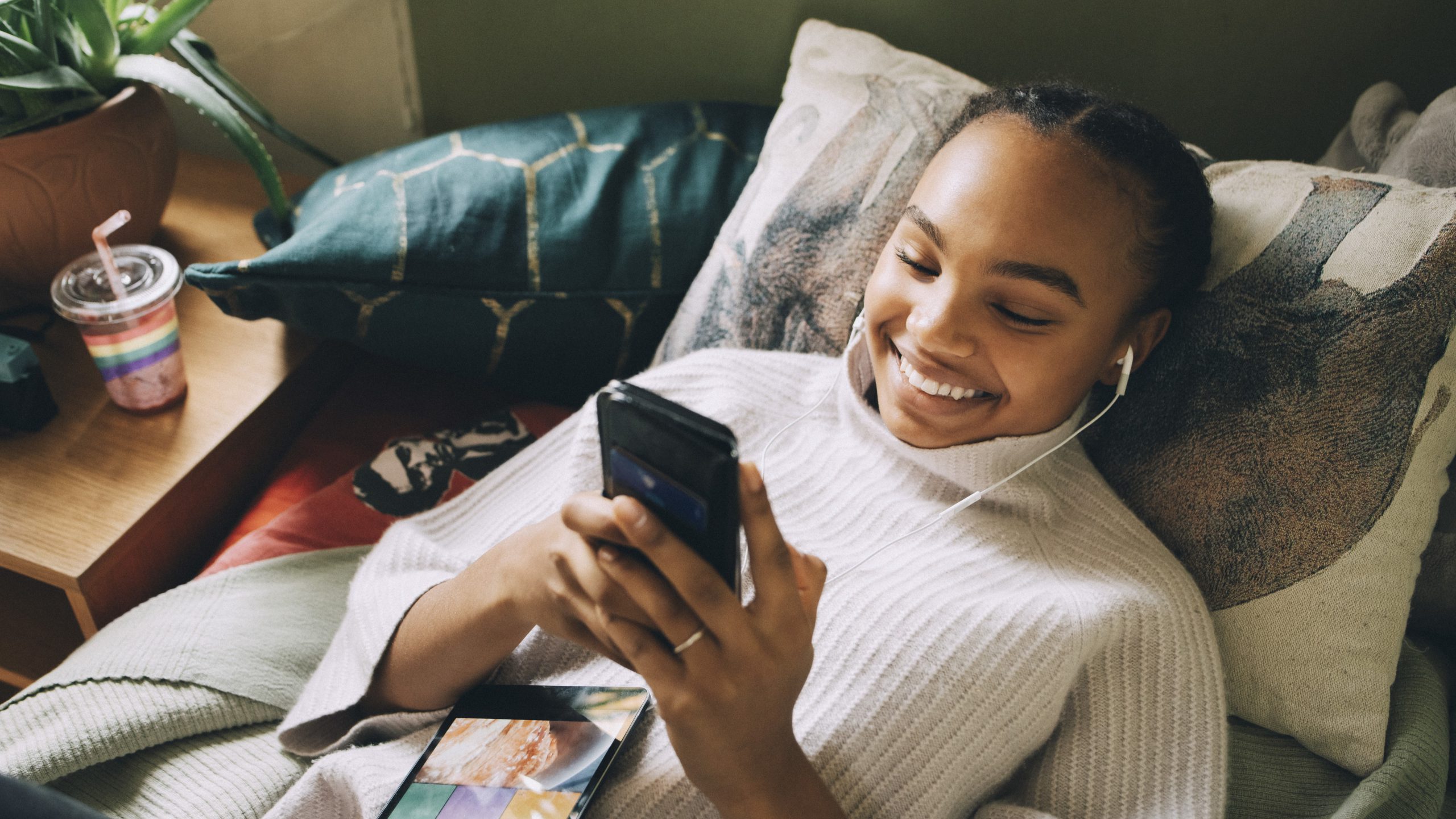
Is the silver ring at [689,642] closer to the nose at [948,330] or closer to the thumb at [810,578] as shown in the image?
the thumb at [810,578]

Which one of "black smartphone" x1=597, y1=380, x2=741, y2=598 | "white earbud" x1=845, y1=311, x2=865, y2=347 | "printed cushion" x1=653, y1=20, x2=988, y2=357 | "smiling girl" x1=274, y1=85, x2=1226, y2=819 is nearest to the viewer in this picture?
"black smartphone" x1=597, y1=380, x2=741, y2=598

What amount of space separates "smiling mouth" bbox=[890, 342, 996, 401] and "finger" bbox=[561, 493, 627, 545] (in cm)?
35

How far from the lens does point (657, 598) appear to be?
0.58 m

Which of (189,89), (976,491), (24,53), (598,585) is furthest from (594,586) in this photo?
(24,53)

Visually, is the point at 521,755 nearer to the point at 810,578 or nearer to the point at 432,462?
the point at 810,578

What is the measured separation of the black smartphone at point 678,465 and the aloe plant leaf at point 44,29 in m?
0.90

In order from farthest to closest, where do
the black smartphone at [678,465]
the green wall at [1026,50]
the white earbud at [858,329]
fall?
the green wall at [1026,50], the white earbud at [858,329], the black smartphone at [678,465]

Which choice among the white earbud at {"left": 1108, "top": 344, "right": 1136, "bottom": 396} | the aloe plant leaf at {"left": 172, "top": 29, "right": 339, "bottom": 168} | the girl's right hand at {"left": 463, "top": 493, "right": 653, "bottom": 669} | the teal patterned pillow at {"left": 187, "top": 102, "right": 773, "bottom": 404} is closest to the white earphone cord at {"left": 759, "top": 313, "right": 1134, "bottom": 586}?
the white earbud at {"left": 1108, "top": 344, "right": 1136, "bottom": 396}

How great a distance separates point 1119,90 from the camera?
1240 mm

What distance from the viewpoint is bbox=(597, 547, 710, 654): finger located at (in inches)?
23.0

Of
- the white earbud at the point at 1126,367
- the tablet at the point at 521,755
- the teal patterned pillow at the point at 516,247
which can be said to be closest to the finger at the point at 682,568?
the tablet at the point at 521,755

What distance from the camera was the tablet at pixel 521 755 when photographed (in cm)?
71

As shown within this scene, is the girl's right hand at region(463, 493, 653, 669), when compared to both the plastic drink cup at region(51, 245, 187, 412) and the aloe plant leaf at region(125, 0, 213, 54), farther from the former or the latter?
the aloe plant leaf at region(125, 0, 213, 54)

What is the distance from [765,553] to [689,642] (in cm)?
7
